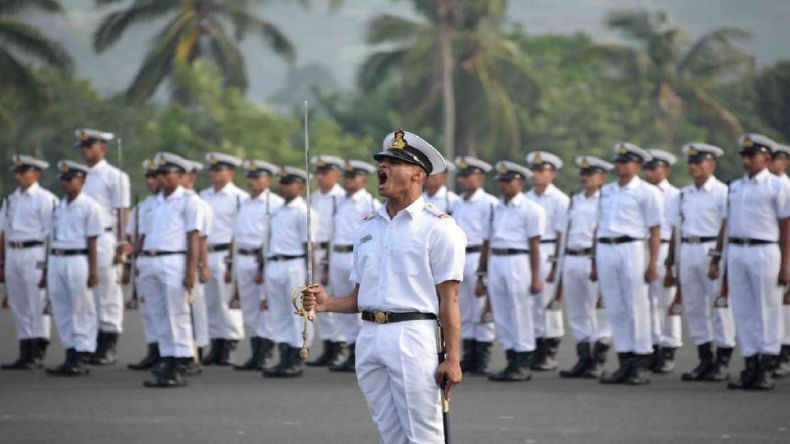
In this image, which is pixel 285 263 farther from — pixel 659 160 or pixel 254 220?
pixel 659 160

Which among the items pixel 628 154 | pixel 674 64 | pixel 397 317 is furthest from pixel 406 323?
pixel 674 64

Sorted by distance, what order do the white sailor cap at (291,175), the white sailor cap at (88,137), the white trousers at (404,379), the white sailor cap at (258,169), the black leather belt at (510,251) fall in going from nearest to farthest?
1. the white trousers at (404,379)
2. the black leather belt at (510,251)
3. the white sailor cap at (291,175)
4. the white sailor cap at (88,137)
5. the white sailor cap at (258,169)

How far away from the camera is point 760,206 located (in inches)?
489

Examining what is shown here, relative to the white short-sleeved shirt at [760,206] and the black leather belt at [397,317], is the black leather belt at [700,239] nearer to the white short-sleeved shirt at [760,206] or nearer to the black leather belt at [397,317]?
the white short-sleeved shirt at [760,206]

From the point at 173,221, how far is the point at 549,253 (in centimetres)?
441

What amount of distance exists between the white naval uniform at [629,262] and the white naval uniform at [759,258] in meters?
0.86

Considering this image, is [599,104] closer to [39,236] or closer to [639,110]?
[639,110]

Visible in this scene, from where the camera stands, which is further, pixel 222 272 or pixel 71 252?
pixel 222 272

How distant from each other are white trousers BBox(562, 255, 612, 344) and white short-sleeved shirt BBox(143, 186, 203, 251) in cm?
387

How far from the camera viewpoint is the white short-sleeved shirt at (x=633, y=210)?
43.1 feet

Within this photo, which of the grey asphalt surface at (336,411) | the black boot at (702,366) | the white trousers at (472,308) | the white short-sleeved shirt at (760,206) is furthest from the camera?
the white trousers at (472,308)

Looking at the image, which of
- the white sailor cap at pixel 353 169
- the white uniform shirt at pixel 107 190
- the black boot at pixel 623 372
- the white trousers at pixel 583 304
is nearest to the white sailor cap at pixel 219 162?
the white uniform shirt at pixel 107 190

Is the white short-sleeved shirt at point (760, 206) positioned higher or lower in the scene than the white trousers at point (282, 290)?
Result: higher

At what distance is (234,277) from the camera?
15539mm
